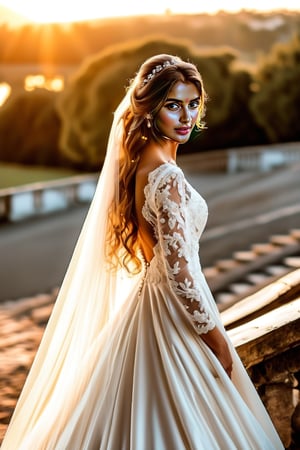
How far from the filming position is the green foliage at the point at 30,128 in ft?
95.5

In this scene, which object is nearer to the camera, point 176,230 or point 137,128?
point 176,230

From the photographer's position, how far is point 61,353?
3.33 metres

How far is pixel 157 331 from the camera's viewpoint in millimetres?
2973

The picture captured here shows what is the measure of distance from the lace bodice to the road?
766 centimetres

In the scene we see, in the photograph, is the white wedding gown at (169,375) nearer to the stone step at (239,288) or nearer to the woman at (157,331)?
the woman at (157,331)

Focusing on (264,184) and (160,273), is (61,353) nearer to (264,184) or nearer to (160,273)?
(160,273)

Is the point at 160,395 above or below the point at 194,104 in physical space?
below

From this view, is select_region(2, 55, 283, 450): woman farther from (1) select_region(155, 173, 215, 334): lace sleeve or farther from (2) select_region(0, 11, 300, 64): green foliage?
(2) select_region(0, 11, 300, 64): green foliage

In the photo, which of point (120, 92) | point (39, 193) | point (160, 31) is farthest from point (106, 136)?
point (39, 193)

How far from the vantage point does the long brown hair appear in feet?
9.59

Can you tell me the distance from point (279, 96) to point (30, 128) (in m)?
8.14

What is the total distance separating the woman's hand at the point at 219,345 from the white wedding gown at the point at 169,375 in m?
0.02

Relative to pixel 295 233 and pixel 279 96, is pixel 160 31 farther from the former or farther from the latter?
pixel 295 233

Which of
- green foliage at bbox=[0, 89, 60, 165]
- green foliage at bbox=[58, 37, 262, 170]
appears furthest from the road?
green foliage at bbox=[0, 89, 60, 165]
